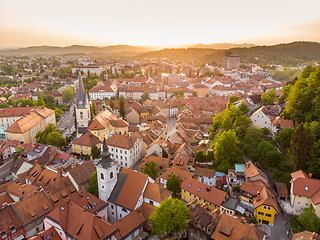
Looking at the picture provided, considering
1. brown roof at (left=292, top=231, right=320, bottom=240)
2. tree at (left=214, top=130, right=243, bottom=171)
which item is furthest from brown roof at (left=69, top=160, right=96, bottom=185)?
brown roof at (left=292, top=231, right=320, bottom=240)

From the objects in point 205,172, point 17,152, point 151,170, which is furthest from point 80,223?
point 17,152

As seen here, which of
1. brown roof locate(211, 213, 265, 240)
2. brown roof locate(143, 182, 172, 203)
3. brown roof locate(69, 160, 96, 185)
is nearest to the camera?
brown roof locate(211, 213, 265, 240)

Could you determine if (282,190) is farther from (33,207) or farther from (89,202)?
(33,207)

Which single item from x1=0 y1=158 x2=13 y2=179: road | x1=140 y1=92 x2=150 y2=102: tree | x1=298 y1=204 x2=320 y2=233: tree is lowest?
x1=0 y1=158 x2=13 y2=179: road

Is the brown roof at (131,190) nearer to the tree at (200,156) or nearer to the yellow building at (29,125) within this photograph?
the tree at (200,156)

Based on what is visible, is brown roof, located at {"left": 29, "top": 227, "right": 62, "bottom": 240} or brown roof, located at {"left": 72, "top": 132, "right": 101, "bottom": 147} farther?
brown roof, located at {"left": 72, "top": 132, "right": 101, "bottom": 147}

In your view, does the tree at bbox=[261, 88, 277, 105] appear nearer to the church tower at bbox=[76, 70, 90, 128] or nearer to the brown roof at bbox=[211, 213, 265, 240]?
the brown roof at bbox=[211, 213, 265, 240]

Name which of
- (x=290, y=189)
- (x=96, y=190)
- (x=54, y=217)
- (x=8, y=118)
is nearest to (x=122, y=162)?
(x=96, y=190)
